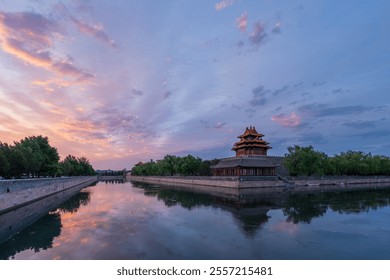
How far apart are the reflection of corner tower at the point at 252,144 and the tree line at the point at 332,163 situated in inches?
452

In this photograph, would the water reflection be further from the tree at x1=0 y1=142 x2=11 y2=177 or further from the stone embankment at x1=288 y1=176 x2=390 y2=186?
the stone embankment at x1=288 y1=176 x2=390 y2=186

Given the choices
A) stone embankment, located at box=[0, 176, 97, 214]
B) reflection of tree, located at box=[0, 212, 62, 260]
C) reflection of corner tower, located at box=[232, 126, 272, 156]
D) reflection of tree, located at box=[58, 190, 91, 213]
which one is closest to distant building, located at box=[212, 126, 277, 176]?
reflection of corner tower, located at box=[232, 126, 272, 156]

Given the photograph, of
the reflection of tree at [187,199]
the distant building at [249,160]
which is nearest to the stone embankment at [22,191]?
the reflection of tree at [187,199]

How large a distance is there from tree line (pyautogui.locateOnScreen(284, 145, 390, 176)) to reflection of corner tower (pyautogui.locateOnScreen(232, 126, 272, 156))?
1147 cm

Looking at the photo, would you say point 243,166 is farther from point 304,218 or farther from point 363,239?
point 363,239

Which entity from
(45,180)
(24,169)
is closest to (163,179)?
(24,169)

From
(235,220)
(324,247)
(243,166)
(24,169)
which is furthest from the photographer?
(243,166)

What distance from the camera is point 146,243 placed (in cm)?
1680

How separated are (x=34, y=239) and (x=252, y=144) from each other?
74.3m

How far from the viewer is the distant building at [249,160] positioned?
6600 cm

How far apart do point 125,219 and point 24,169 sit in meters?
42.2

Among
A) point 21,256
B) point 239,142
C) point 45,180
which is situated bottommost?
point 21,256

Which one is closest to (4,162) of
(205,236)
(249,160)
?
(205,236)

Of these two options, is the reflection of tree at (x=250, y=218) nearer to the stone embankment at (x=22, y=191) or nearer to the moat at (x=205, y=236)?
the moat at (x=205, y=236)
